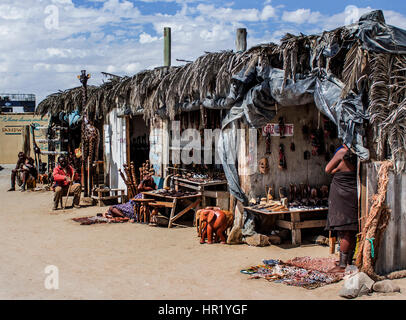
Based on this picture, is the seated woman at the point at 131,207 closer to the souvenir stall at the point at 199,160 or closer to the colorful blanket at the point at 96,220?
the colorful blanket at the point at 96,220

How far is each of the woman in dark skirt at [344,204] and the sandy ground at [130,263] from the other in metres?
0.71

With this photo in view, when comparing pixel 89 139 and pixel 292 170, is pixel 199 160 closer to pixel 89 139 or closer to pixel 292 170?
pixel 292 170

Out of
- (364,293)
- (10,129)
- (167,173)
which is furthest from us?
(10,129)

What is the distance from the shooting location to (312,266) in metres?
5.97

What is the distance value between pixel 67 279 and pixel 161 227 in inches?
140

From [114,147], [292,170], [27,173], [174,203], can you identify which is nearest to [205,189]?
[174,203]

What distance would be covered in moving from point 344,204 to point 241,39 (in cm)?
427

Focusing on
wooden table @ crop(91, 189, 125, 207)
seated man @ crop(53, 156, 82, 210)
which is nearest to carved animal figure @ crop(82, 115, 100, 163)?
seated man @ crop(53, 156, 82, 210)

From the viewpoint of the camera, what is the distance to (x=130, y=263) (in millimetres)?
6383

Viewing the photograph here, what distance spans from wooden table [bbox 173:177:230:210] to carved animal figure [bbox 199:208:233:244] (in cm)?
101

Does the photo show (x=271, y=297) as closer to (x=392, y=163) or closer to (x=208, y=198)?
(x=392, y=163)

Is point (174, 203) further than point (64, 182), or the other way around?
point (64, 182)

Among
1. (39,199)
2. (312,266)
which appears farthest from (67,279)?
(39,199)

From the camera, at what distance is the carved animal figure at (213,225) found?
742 cm
